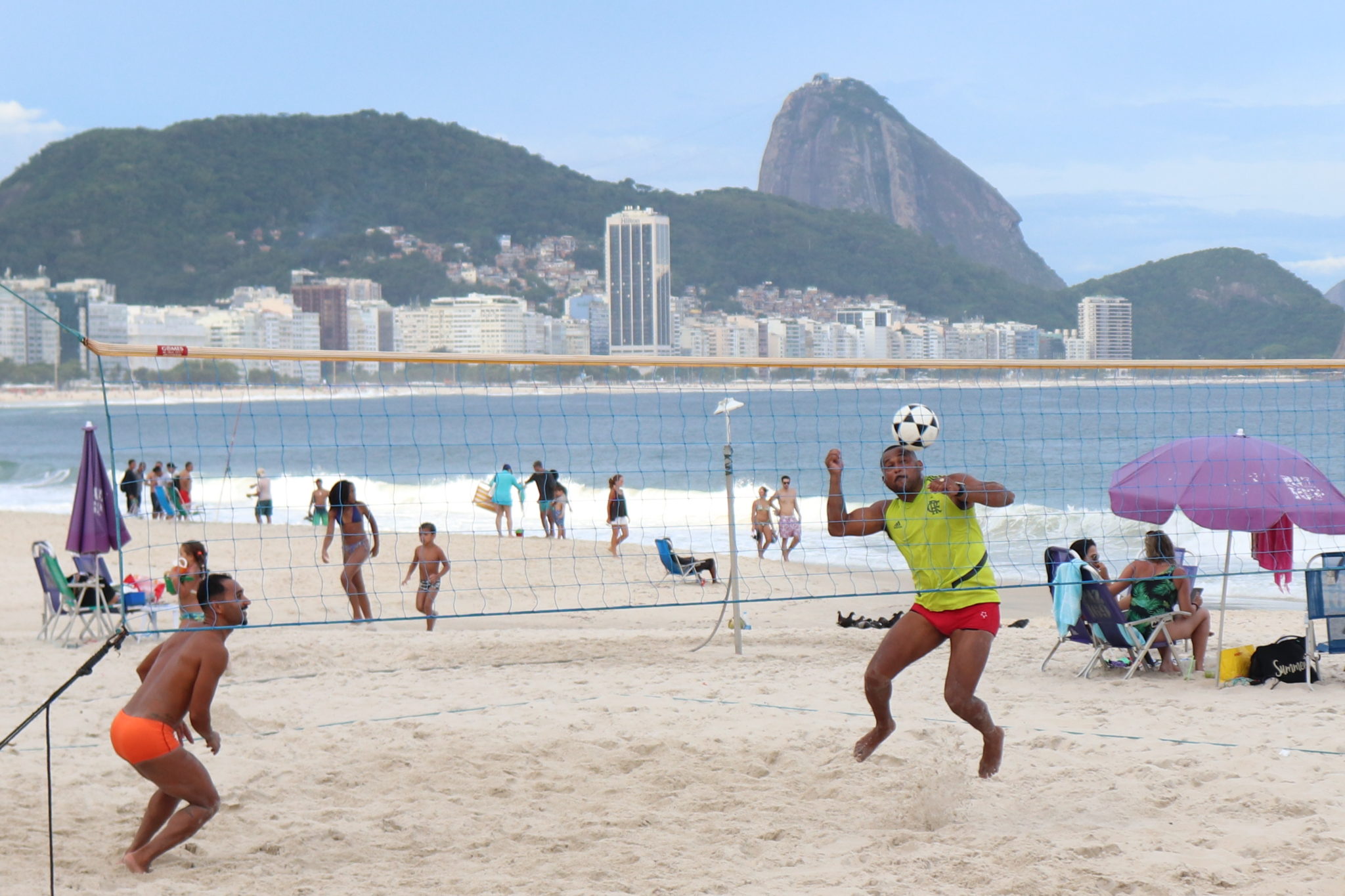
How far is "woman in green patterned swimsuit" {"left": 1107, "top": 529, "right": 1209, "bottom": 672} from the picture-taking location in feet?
23.3

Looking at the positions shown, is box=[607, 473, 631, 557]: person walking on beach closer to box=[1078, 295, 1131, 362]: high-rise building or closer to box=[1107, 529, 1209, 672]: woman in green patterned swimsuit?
box=[1107, 529, 1209, 672]: woman in green patterned swimsuit

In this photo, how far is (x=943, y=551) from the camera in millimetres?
4309

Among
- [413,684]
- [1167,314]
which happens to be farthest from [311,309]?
[413,684]

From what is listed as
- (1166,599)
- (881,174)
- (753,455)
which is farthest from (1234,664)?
(881,174)

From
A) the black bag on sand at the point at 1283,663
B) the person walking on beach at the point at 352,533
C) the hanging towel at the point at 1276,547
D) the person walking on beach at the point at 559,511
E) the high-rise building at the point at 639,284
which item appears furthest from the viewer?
the high-rise building at the point at 639,284

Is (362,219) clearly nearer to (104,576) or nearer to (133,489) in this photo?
(133,489)

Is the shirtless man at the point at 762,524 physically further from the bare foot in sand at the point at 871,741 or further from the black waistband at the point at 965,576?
the black waistband at the point at 965,576

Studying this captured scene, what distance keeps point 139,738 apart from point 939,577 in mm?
2837

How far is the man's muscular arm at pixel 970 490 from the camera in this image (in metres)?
4.16

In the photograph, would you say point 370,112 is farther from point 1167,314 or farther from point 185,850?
point 185,850

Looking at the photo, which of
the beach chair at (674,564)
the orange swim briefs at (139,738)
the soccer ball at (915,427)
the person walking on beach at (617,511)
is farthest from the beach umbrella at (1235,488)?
the person walking on beach at (617,511)

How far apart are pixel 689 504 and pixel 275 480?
543 inches

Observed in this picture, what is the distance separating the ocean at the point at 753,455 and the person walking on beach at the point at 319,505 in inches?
40.8

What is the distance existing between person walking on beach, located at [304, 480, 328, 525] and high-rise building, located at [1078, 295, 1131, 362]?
6829 cm
